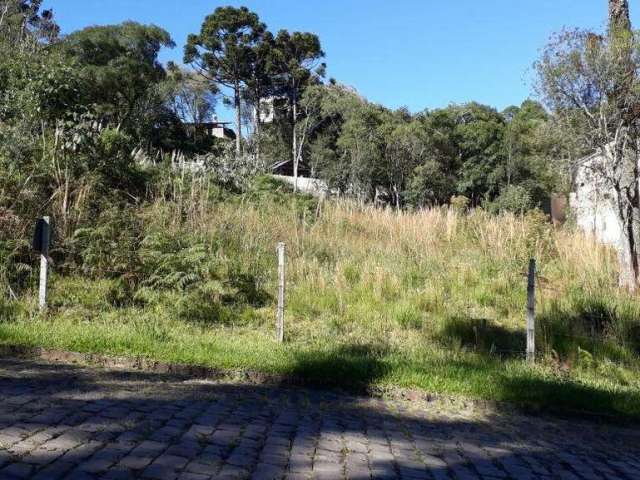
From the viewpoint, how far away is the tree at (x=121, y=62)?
1394 inches

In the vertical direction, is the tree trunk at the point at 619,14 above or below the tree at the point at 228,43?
below

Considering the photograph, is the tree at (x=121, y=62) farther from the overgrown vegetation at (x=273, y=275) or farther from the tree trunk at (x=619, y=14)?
the tree trunk at (x=619, y=14)

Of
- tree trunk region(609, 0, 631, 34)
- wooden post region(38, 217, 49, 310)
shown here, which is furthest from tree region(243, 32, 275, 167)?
wooden post region(38, 217, 49, 310)

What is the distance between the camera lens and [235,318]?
8.83 metres

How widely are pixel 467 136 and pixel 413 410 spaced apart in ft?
107

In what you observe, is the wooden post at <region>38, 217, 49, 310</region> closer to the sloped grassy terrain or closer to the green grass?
the sloped grassy terrain

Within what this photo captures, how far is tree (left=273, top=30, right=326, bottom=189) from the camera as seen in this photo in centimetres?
3984

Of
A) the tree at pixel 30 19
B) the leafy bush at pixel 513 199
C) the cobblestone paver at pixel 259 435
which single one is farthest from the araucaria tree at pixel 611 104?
the tree at pixel 30 19

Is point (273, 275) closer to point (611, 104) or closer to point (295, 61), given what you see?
point (611, 104)

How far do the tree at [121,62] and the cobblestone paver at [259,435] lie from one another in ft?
99.4

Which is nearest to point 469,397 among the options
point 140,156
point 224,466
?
point 224,466

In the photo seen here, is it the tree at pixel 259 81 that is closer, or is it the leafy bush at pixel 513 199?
the leafy bush at pixel 513 199

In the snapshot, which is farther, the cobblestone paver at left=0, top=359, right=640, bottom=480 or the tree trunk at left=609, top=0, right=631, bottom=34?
the tree trunk at left=609, top=0, right=631, bottom=34

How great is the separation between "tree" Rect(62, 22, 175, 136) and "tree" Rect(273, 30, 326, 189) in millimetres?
7224
